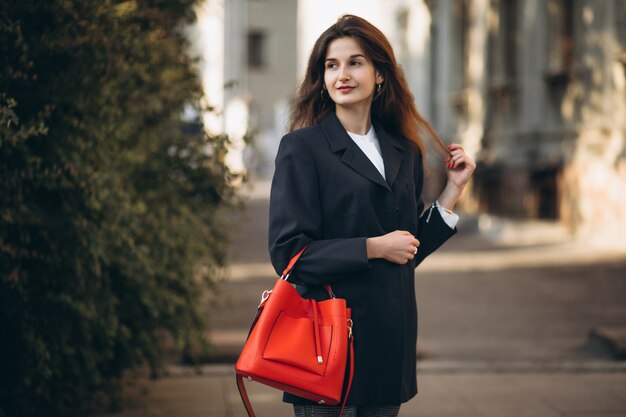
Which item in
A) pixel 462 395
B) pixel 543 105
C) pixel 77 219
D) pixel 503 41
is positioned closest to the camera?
pixel 77 219

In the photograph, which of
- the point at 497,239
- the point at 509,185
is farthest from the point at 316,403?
the point at 509,185

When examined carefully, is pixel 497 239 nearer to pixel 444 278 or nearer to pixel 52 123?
pixel 444 278

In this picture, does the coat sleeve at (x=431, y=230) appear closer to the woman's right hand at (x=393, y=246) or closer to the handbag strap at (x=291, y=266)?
the woman's right hand at (x=393, y=246)

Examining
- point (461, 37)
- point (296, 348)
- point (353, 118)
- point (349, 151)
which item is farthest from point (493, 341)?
point (461, 37)

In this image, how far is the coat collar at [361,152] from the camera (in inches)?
123

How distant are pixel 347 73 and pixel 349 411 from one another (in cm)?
106

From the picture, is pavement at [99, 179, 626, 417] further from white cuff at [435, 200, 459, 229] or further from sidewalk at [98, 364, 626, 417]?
white cuff at [435, 200, 459, 229]

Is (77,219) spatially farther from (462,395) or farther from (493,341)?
(493,341)

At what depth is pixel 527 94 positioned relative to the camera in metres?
Result: 18.9

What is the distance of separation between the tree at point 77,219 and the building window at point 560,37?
Result: 1275 centimetres

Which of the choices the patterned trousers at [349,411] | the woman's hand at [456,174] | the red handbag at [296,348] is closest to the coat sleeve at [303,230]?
the red handbag at [296,348]

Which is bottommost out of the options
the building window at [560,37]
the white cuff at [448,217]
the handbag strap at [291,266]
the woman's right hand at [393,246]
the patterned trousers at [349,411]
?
the patterned trousers at [349,411]

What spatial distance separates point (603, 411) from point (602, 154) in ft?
32.8

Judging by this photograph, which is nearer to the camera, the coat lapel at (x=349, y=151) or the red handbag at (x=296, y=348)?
the red handbag at (x=296, y=348)
